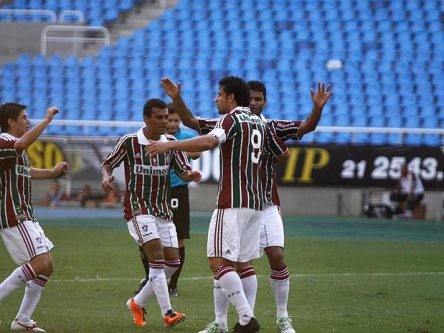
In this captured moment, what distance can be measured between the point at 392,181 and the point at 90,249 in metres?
10.2

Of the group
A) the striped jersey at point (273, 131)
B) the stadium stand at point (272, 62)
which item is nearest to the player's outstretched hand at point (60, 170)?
the striped jersey at point (273, 131)

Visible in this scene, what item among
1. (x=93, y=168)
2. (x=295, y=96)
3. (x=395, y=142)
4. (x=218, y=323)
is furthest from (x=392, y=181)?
(x=218, y=323)

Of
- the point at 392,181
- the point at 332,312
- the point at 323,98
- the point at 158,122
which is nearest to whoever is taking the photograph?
the point at 323,98

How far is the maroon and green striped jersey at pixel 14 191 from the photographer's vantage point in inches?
354

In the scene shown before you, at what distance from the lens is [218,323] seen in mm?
8742

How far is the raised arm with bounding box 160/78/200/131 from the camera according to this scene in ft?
29.1

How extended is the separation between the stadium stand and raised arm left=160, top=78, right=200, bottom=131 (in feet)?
63.6

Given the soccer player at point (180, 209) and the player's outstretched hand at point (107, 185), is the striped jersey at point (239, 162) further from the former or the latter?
the soccer player at point (180, 209)

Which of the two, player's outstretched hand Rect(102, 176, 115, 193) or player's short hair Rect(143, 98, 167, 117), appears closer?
player's outstretched hand Rect(102, 176, 115, 193)

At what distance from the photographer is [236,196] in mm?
8547

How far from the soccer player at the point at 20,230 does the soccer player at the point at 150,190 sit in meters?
0.95

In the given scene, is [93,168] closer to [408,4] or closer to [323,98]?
[408,4]

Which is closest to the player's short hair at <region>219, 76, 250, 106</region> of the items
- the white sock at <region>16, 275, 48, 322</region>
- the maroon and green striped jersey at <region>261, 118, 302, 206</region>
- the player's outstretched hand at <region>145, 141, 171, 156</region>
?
the maroon and green striped jersey at <region>261, 118, 302, 206</region>

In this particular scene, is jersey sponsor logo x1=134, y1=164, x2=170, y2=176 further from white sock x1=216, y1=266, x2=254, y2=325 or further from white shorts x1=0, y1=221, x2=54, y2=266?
white sock x1=216, y1=266, x2=254, y2=325
